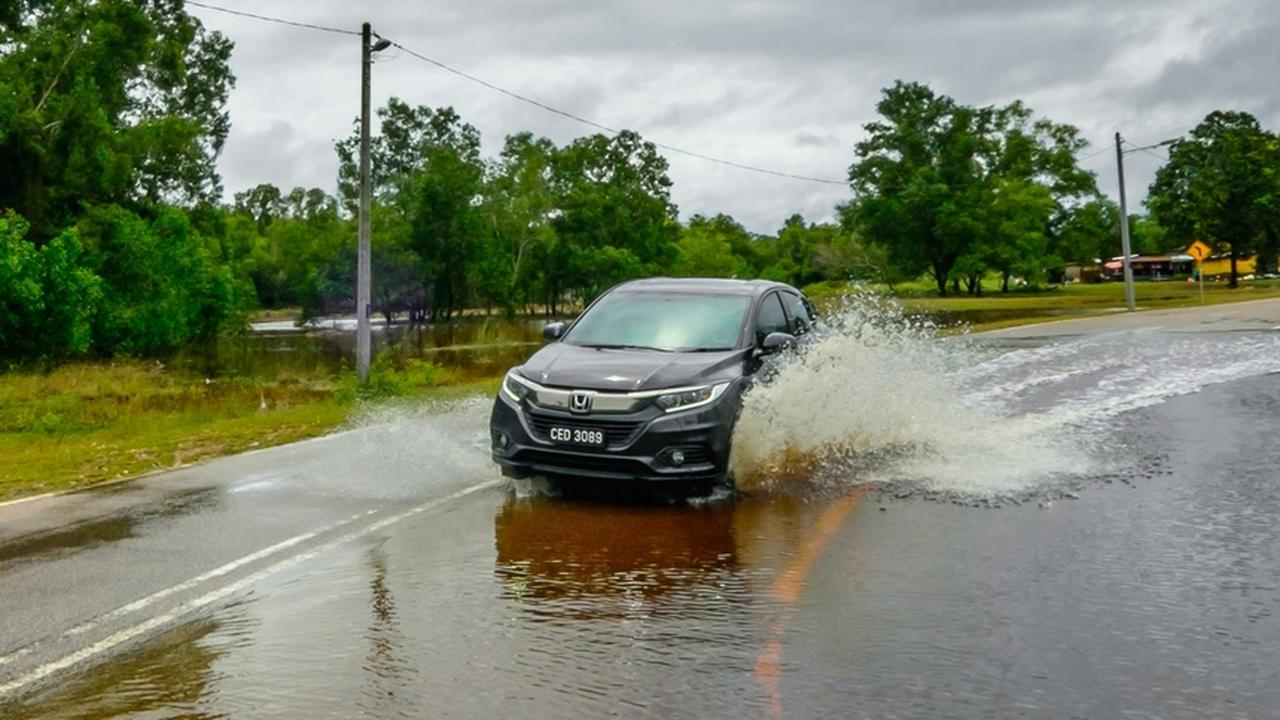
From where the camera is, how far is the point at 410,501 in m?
9.41

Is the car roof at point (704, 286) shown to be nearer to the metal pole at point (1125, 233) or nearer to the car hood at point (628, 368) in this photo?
the car hood at point (628, 368)

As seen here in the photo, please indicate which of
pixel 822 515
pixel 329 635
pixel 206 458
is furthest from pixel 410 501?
pixel 206 458

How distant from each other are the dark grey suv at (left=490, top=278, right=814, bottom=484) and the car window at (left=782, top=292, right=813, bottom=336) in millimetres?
1211

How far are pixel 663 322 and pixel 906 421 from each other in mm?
3274

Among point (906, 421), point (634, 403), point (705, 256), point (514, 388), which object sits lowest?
point (906, 421)

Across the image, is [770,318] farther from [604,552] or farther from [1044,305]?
[1044,305]

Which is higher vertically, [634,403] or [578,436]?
[634,403]

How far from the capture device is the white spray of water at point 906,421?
9.86m

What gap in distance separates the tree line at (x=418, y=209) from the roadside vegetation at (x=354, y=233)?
0.51ft

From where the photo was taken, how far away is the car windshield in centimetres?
1001

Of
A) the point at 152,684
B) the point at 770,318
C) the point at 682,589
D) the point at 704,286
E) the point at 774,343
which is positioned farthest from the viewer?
the point at 704,286

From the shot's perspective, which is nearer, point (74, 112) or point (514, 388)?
point (514, 388)

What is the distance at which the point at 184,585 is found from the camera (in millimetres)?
6734

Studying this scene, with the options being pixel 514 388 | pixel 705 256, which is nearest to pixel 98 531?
pixel 514 388
